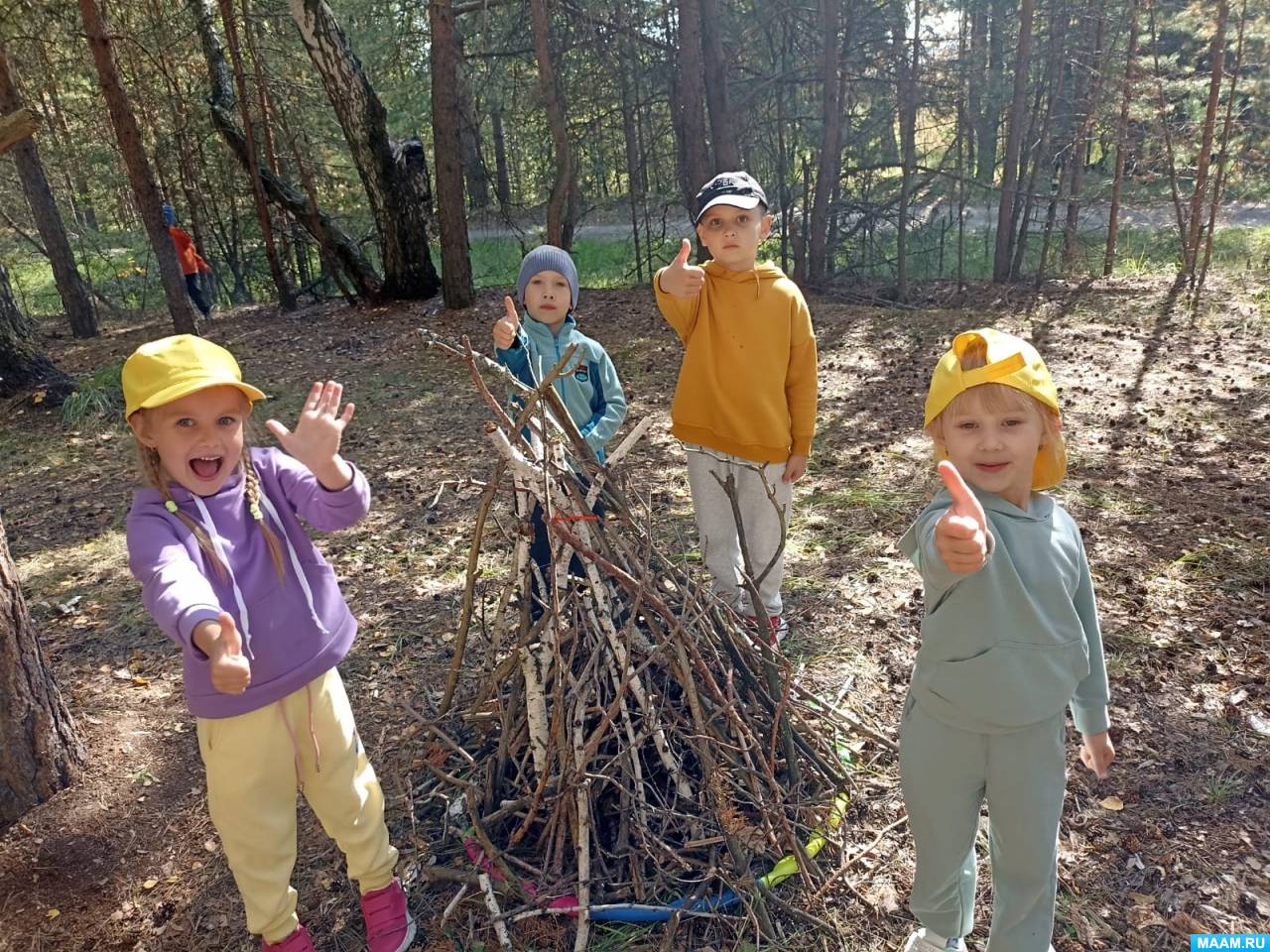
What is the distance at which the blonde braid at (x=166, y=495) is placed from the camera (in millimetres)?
1951

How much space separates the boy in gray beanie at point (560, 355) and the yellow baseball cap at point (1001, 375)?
1.56 m

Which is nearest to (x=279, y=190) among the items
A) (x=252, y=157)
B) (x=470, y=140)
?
(x=252, y=157)

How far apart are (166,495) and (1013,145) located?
41.7ft

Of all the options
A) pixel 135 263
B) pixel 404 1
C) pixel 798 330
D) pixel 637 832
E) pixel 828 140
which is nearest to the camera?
pixel 637 832

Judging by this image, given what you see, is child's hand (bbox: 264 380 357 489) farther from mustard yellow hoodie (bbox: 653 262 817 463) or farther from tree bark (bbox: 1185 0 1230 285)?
tree bark (bbox: 1185 0 1230 285)

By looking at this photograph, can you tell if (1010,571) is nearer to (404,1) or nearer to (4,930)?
(4,930)

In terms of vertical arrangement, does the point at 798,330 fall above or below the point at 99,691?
above

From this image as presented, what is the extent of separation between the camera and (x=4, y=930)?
252 cm

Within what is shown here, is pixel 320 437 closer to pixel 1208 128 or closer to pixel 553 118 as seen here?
pixel 553 118

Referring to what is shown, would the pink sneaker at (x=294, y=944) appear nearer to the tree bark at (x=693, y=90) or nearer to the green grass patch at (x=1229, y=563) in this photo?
the green grass patch at (x=1229, y=563)

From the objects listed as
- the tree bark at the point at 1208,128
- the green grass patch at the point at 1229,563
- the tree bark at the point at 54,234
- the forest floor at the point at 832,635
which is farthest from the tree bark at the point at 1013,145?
the tree bark at the point at 54,234

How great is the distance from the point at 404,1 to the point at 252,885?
595 inches

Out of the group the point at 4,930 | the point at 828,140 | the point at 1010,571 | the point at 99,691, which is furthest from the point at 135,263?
the point at 1010,571

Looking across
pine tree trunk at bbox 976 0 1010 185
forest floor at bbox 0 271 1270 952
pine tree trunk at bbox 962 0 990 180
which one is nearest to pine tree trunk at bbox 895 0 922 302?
pine tree trunk at bbox 962 0 990 180
